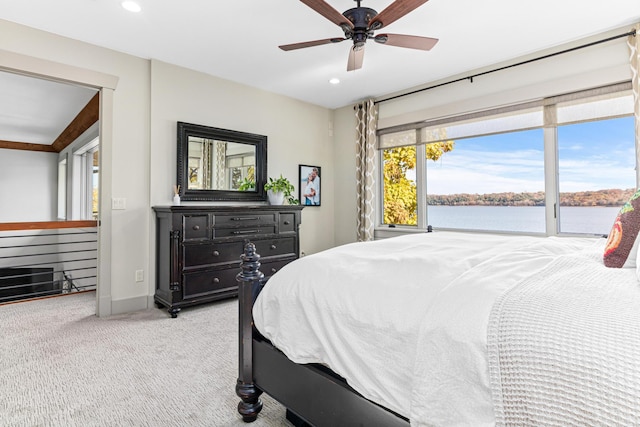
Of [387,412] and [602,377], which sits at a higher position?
[602,377]

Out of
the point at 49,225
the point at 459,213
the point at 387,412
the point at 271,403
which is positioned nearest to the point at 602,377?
the point at 387,412

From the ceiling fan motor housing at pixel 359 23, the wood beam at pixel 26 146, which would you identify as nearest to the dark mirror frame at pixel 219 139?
the ceiling fan motor housing at pixel 359 23

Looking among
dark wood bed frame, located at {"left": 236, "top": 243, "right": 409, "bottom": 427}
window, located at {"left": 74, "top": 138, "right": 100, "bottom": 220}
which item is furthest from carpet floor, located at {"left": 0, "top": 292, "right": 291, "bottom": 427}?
window, located at {"left": 74, "top": 138, "right": 100, "bottom": 220}

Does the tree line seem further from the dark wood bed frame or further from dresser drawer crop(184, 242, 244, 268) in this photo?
the dark wood bed frame

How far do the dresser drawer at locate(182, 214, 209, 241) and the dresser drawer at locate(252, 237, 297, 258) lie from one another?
573 mm

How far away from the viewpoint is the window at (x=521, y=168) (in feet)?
10.4

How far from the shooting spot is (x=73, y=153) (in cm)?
660

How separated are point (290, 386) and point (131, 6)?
2980 millimetres

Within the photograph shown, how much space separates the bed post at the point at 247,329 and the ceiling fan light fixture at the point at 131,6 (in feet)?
7.60

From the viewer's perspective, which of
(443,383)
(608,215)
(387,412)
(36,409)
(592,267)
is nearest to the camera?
(443,383)

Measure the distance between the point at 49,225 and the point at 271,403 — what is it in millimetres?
4091

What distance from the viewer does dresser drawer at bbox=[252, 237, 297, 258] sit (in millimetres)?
3893

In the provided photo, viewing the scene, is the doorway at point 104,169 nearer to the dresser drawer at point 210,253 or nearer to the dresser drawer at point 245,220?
the dresser drawer at point 210,253

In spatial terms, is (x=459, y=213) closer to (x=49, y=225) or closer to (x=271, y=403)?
(x=271, y=403)
